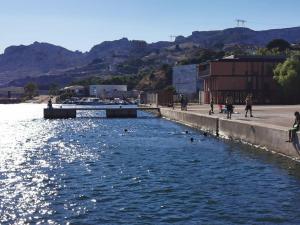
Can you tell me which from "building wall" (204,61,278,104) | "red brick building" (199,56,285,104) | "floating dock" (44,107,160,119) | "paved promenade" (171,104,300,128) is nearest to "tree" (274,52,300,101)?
"red brick building" (199,56,285,104)

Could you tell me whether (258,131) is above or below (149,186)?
above

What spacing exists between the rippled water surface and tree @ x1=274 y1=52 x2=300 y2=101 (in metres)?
73.3

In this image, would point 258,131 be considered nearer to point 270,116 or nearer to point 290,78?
point 270,116

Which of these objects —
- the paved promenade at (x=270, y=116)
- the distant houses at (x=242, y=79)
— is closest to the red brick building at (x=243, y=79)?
the distant houses at (x=242, y=79)

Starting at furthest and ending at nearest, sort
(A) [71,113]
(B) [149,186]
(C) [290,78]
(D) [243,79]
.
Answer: (D) [243,79] → (C) [290,78] → (A) [71,113] → (B) [149,186]

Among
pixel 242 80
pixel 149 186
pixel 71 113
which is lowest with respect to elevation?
pixel 149 186

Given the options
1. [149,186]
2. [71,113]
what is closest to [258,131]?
[149,186]

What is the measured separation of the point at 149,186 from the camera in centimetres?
2539

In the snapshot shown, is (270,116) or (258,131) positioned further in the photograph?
(270,116)

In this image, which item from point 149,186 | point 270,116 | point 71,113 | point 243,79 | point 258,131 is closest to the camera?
point 149,186

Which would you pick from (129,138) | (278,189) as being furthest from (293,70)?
(278,189)

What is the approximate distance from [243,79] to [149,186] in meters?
101

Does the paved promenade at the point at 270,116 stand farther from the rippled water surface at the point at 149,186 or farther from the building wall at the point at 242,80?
the building wall at the point at 242,80

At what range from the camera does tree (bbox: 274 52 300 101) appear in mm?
112875
